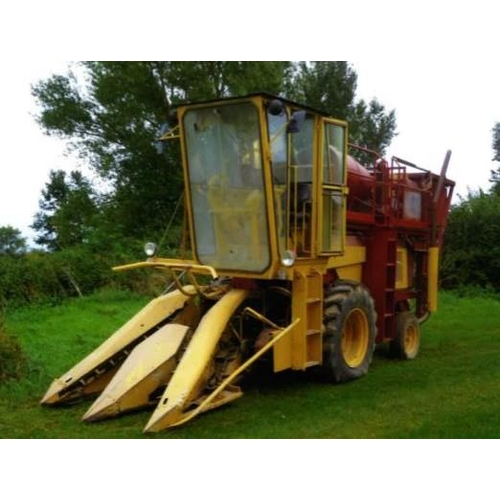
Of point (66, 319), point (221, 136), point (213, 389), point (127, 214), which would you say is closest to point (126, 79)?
point (127, 214)

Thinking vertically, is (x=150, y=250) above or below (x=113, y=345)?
above

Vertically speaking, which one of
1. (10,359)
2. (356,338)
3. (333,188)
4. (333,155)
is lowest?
(10,359)

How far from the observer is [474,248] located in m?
18.4

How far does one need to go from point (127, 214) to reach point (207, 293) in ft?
48.4

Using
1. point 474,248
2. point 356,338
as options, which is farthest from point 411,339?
point 474,248

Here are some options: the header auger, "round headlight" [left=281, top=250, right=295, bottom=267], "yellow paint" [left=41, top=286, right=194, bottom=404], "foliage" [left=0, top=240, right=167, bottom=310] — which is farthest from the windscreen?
"foliage" [left=0, top=240, right=167, bottom=310]

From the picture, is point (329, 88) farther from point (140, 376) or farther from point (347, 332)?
point (140, 376)

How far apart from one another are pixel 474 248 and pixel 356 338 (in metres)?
11.6

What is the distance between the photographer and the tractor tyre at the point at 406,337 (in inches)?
363

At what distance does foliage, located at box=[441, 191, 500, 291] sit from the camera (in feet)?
59.4

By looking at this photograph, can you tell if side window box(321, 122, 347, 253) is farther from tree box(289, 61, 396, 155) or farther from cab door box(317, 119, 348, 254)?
tree box(289, 61, 396, 155)

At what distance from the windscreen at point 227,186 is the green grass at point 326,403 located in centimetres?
151

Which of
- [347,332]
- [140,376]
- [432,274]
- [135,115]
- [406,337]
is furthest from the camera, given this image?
[135,115]

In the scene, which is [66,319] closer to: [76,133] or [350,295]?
[350,295]
